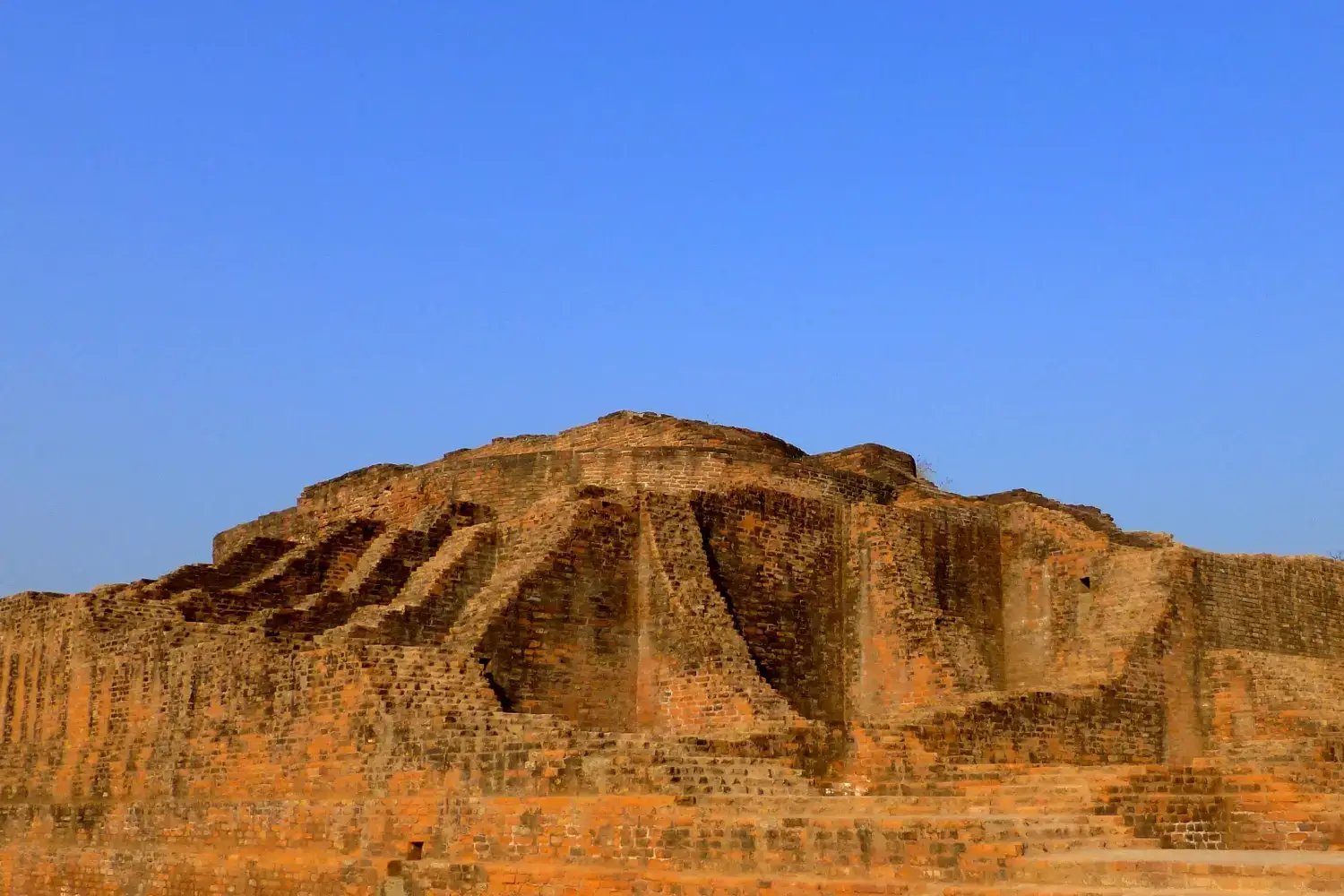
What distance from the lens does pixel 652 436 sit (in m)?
22.8

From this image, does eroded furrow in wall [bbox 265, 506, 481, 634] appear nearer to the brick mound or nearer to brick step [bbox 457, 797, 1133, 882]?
the brick mound

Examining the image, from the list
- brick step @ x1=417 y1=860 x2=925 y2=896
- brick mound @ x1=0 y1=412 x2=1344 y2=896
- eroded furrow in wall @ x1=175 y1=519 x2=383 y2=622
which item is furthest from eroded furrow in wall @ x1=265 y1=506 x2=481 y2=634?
brick step @ x1=417 y1=860 x2=925 y2=896

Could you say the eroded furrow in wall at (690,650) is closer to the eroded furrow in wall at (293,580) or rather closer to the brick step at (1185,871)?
the eroded furrow in wall at (293,580)

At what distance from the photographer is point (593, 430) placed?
23.3 metres

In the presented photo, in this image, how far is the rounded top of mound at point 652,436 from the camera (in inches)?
893

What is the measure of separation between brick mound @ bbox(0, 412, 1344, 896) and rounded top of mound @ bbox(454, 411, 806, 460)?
7cm

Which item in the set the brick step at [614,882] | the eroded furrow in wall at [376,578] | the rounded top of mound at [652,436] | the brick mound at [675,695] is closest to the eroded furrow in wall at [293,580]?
the brick mound at [675,695]

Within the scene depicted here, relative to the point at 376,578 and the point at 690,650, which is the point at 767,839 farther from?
the point at 376,578

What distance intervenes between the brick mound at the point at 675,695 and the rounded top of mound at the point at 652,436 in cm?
7

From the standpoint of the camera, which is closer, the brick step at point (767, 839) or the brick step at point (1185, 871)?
the brick step at point (1185, 871)

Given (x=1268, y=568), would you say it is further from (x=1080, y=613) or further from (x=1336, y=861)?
(x=1336, y=861)

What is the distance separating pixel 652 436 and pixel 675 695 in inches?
224

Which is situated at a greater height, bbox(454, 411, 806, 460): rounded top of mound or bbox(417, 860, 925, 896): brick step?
bbox(454, 411, 806, 460): rounded top of mound

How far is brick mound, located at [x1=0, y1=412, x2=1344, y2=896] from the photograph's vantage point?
40.8 feet
